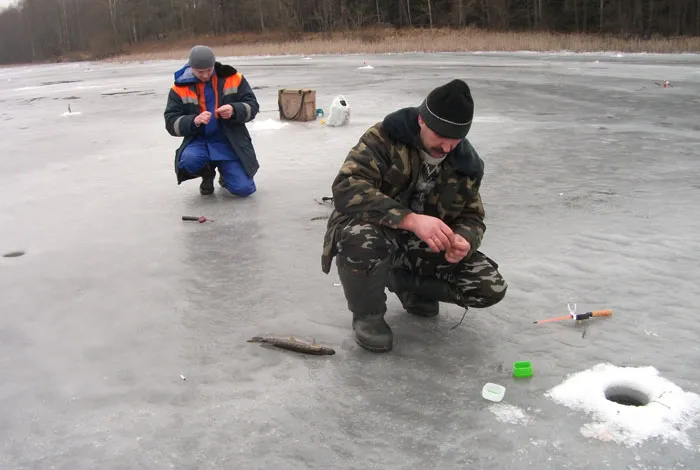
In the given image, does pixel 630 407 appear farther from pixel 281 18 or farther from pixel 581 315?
pixel 281 18

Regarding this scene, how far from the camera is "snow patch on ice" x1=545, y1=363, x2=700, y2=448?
6.97 feet

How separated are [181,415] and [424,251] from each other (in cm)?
130

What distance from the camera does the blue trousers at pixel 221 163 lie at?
5426mm

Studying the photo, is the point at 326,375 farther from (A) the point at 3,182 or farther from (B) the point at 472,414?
(A) the point at 3,182

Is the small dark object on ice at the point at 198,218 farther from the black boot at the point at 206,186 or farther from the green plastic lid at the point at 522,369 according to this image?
the green plastic lid at the point at 522,369

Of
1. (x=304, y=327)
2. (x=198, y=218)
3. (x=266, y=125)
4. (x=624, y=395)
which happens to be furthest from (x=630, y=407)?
(x=266, y=125)

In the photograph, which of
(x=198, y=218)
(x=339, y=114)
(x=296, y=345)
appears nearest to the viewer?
(x=296, y=345)

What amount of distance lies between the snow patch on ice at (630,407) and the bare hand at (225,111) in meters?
3.74

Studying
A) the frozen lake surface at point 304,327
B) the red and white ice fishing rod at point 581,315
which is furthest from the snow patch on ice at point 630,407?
the red and white ice fishing rod at point 581,315

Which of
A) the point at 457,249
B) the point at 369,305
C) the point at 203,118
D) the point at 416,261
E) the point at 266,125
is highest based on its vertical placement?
the point at 203,118

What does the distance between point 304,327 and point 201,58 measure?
9.55 feet

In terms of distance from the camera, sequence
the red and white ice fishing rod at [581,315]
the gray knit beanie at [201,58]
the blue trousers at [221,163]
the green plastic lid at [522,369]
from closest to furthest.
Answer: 1. the green plastic lid at [522,369]
2. the red and white ice fishing rod at [581,315]
3. the gray knit beanie at [201,58]
4. the blue trousers at [221,163]

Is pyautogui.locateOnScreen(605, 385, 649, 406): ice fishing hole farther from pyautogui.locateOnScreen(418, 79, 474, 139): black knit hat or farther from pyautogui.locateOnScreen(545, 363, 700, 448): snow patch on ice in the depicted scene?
pyautogui.locateOnScreen(418, 79, 474, 139): black knit hat

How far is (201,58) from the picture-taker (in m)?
5.02
